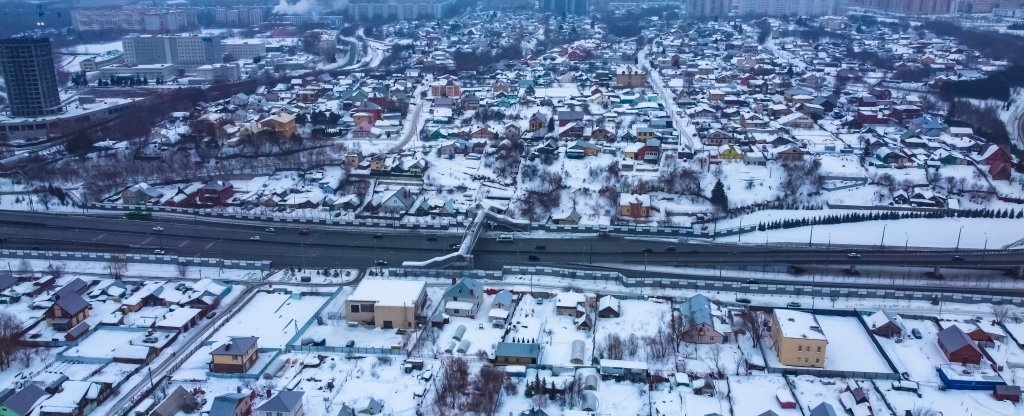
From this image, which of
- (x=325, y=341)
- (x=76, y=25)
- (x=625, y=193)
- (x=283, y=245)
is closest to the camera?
(x=325, y=341)

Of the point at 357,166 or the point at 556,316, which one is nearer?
the point at 556,316

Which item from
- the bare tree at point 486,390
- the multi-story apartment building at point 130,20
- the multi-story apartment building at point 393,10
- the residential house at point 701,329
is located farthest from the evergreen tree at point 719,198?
the multi-story apartment building at point 393,10

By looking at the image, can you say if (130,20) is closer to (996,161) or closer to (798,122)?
(798,122)

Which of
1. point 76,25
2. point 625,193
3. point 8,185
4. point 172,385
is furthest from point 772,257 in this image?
point 76,25

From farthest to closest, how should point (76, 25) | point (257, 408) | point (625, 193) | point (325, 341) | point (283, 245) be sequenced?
point (76, 25) → point (625, 193) → point (283, 245) → point (325, 341) → point (257, 408)

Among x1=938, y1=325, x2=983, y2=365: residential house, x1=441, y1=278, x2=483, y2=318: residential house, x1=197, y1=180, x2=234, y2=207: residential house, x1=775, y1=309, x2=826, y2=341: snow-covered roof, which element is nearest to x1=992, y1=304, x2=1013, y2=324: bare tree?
x1=938, y1=325, x2=983, y2=365: residential house

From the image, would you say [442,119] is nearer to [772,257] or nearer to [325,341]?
[772,257]

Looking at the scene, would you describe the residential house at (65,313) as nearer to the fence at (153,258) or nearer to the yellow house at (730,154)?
the fence at (153,258)
